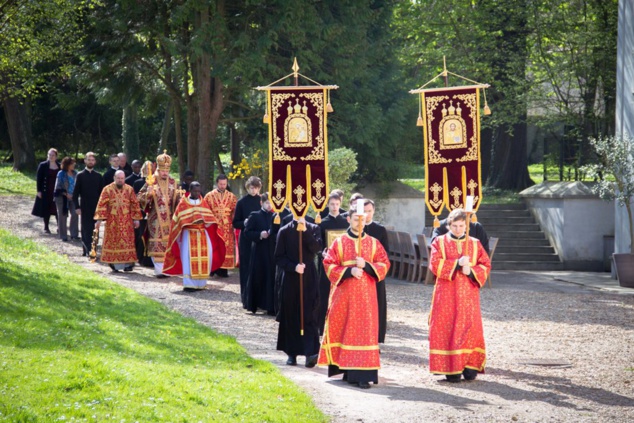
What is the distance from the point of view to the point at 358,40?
2231 centimetres

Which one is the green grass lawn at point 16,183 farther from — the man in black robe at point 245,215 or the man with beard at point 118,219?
the man in black robe at point 245,215

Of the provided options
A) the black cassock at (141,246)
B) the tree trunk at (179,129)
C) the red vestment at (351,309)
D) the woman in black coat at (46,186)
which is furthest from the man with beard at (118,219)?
the red vestment at (351,309)

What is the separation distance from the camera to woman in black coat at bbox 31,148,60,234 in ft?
77.6

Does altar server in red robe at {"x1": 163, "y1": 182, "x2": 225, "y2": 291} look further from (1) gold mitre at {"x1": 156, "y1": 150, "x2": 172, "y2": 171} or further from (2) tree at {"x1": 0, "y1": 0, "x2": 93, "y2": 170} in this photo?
(2) tree at {"x1": 0, "y1": 0, "x2": 93, "y2": 170}

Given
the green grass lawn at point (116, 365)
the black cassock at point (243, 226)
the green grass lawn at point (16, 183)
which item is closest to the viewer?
the green grass lawn at point (116, 365)

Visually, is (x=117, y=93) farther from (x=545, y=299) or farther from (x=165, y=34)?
(x=545, y=299)

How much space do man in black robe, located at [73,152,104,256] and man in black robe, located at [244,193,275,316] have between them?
6.87 metres

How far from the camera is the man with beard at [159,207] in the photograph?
743 inches

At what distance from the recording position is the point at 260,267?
15.4m

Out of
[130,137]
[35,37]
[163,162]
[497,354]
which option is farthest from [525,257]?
[130,137]

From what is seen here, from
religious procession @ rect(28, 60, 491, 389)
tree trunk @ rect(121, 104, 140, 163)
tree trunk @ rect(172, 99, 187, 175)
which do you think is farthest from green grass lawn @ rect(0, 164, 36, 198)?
religious procession @ rect(28, 60, 491, 389)

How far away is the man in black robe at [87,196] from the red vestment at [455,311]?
39.1 ft

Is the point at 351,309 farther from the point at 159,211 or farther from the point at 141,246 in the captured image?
the point at 141,246

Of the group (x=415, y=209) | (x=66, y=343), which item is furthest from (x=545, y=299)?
(x=66, y=343)
